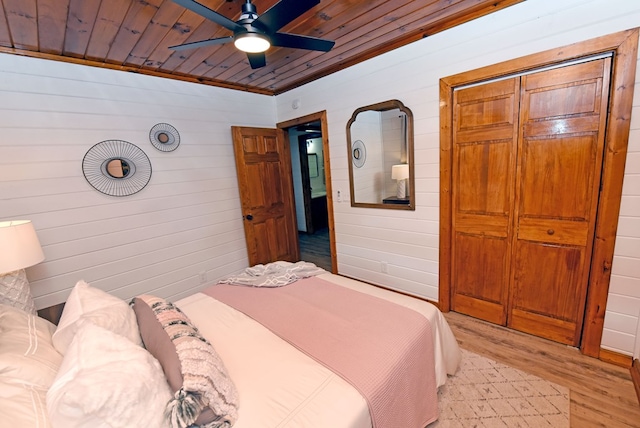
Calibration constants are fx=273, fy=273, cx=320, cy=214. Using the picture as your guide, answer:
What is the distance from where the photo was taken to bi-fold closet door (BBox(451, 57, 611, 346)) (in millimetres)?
1881

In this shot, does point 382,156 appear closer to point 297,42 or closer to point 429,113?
point 429,113

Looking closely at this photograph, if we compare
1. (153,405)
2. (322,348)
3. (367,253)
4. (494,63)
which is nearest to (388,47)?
(494,63)

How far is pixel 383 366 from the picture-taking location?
1.23 meters

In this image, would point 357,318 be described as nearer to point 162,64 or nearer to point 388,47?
point 388,47

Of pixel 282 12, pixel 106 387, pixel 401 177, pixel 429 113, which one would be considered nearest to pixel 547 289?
pixel 401 177

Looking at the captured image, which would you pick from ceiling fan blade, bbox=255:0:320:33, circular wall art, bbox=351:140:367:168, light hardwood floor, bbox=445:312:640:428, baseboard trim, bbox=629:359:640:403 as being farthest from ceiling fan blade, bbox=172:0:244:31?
baseboard trim, bbox=629:359:640:403

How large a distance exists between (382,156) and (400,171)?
1.37 feet

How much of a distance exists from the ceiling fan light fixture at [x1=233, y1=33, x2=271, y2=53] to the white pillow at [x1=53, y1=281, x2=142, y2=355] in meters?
1.57

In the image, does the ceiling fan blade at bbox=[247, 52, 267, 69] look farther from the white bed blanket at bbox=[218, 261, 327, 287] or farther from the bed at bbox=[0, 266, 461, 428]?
the bed at bbox=[0, 266, 461, 428]

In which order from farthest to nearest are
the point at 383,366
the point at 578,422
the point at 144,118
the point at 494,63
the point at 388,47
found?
the point at 144,118 → the point at 388,47 → the point at 494,63 → the point at 578,422 → the point at 383,366

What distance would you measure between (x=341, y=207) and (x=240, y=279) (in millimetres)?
1627

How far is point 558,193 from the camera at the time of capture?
201 cm

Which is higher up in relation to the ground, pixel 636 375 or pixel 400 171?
pixel 400 171

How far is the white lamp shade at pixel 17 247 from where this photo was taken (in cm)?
166
